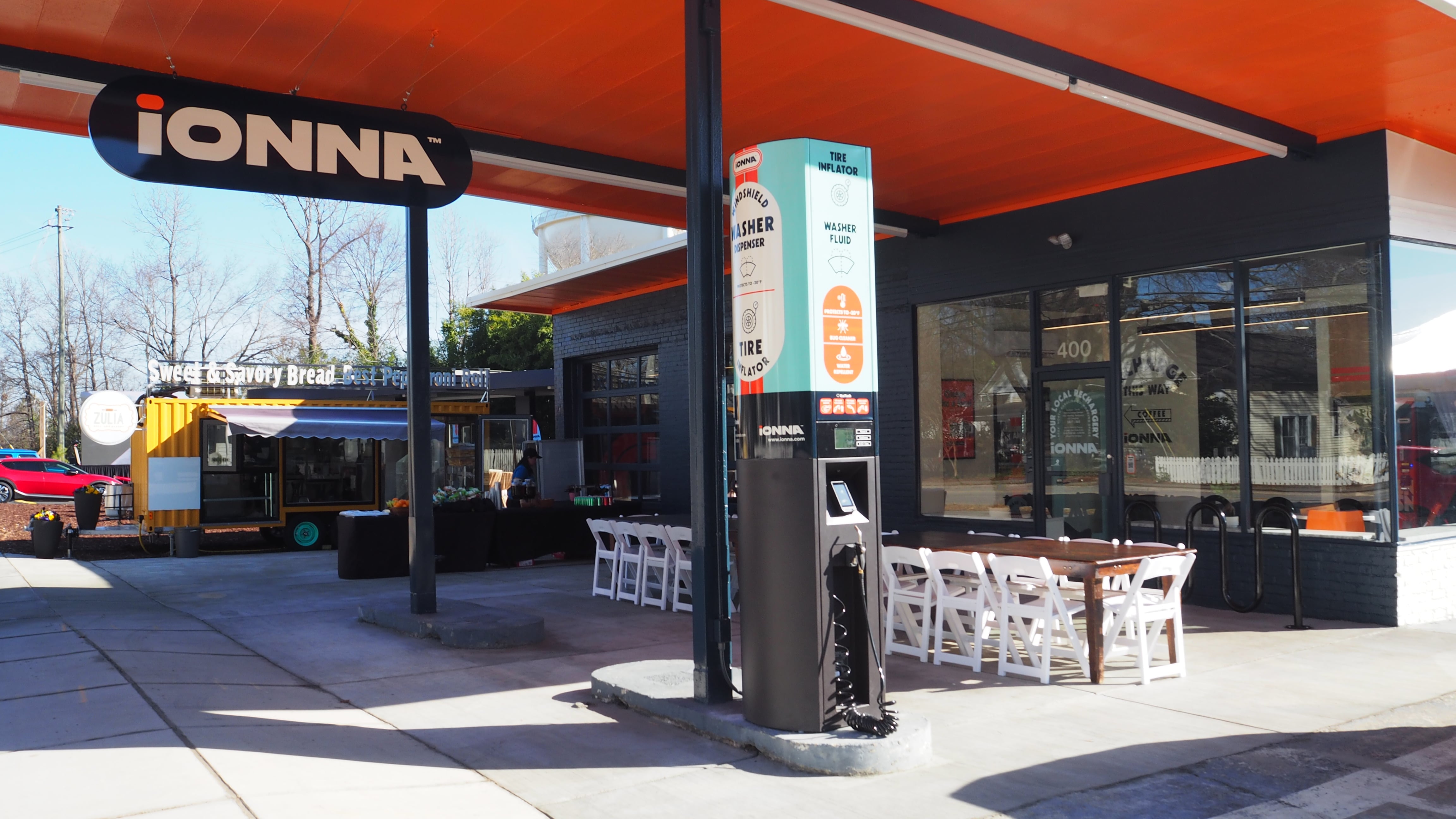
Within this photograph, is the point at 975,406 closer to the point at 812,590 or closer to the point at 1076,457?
the point at 1076,457

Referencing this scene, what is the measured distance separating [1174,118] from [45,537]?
51.2 feet

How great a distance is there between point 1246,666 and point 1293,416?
308 centimetres

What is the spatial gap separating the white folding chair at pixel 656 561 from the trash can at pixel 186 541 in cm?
864

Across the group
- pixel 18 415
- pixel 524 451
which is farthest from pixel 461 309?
pixel 18 415

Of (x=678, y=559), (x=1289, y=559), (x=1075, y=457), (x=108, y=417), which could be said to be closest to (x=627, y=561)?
(x=678, y=559)

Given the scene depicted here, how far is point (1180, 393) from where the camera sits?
9.67m

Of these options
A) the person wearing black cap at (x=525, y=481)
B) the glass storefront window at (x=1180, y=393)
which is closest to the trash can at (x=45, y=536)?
the person wearing black cap at (x=525, y=481)

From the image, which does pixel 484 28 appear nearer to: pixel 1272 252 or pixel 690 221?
pixel 690 221

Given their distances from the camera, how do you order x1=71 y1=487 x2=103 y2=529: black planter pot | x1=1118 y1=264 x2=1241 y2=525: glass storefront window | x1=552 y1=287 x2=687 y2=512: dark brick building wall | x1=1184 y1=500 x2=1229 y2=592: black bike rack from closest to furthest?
x1=1184 y1=500 x2=1229 y2=592: black bike rack → x1=1118 y1=264 x2=1241 y2=525: glass storefront window → x1=552 y1=287 x2=687 y2=512: dark brick building wall → x1=71 y1=487 x2=103 y2=529: black planter pot

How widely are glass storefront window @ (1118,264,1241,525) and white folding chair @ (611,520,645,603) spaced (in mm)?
4788

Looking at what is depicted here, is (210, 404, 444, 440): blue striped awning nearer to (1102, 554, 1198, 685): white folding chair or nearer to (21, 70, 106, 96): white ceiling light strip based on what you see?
(21, 70, 106, 96): white ceiling light strip

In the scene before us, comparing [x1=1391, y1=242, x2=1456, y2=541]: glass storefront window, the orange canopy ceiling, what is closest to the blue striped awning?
the orange canopy ceiling

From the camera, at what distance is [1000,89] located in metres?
7.59

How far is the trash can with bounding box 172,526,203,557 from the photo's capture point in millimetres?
15266
